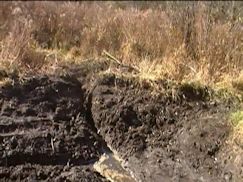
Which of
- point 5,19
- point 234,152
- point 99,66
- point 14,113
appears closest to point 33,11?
point 5,19

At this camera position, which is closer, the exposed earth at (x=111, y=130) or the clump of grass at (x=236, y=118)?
the exposed earth at (x=111, y=130)

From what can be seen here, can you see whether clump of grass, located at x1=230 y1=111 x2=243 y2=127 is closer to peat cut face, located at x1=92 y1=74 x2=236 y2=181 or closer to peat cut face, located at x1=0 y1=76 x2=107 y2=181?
peat cut face, located at x1=92 y1=74 x2=236 y2=181

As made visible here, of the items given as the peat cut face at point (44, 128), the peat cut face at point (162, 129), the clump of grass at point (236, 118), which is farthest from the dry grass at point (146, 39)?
the clump of grass at point (236, 118)

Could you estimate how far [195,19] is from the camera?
7.88 meters

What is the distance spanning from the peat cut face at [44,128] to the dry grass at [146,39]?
51 cm

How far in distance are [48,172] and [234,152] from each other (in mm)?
2038

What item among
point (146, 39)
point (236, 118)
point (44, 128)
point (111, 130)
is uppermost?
point (146, 39)

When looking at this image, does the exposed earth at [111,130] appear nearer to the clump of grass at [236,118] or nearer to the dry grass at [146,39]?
the clump of grass at [236,118]

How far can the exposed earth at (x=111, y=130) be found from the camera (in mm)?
5996

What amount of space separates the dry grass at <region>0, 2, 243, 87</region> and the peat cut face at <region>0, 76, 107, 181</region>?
1.69ft

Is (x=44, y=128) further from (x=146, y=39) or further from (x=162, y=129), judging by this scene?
(x=146, y=39)

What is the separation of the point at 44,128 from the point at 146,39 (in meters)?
2.25

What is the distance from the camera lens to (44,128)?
20.9 feet

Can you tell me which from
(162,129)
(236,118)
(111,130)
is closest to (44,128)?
(111,130)
